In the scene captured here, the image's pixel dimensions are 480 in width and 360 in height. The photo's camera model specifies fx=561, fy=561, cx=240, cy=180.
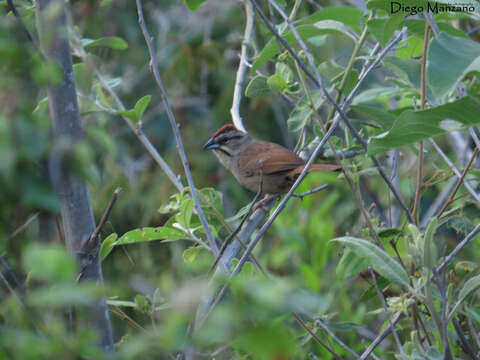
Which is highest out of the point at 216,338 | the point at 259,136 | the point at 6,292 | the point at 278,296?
the point at 278,296

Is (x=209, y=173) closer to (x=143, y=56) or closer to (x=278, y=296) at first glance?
(x=143, y=56)

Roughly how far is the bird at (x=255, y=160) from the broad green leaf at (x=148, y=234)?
1.98 metres

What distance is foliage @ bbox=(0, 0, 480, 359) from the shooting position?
1.03m

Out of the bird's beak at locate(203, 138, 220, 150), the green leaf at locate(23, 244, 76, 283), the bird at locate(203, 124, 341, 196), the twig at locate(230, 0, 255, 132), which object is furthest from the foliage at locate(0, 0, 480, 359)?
the bird's beak at locate(203, 138, 220, 150)

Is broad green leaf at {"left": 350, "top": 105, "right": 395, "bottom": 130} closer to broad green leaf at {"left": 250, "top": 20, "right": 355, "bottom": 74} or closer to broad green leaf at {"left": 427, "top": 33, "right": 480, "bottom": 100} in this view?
broad green leaf at {"left": 250, "top": 20, "right": 355, "bottom": 74}

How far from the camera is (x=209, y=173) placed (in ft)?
23.7

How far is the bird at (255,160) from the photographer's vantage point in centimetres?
485

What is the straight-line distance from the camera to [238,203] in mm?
7016

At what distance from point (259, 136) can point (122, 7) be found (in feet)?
8.56

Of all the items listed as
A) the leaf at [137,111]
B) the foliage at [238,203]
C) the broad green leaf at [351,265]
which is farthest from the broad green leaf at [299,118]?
the broad green leaf at [351,265]

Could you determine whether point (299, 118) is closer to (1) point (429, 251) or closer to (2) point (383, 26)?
(2) point (383, 26)

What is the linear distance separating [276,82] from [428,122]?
100 cm

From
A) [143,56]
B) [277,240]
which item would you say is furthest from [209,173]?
[143,56]

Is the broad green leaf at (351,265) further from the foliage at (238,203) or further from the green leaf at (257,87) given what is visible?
the green leaf at (257,87)
